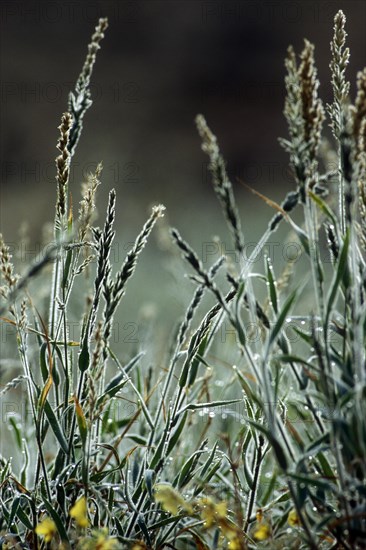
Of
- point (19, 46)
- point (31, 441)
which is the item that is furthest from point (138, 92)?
point (31, 441)

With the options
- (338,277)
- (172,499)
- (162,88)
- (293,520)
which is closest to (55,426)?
(172,499)

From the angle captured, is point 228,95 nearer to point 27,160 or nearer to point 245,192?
point 245,192

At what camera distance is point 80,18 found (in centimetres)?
858

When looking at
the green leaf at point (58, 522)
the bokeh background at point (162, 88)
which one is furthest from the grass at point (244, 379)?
the bokeh background at point (162, 88)

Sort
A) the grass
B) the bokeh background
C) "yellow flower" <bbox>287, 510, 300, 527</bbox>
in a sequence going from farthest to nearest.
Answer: the bokeh background
"yellow flower" <bbox>287, 510, 300, 527</bbox>
the grass

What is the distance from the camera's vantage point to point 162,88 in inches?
335

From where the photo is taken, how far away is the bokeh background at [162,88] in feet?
24.4

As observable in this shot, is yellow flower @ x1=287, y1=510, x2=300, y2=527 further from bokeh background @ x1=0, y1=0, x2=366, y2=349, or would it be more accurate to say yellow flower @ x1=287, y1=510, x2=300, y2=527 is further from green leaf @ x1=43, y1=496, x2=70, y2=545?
bokeh background @ x1=0, y1=0, x2=366, y2=349

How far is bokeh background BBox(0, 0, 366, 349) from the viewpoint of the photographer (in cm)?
743

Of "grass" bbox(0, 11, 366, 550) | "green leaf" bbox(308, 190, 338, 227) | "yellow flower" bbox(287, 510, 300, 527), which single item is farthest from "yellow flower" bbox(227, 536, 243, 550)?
"green leaf" bbox(308, 190, 338, 227)

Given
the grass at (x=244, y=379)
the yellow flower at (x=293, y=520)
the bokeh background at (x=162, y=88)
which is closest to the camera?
the grass at (x=244, y=379)

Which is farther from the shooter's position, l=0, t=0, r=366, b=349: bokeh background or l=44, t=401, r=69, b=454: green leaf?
l=0, t=0, r=366, b=349: bokeh background

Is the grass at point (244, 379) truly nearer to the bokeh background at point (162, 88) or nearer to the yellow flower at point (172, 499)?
the yellow flower at point (172, 499)

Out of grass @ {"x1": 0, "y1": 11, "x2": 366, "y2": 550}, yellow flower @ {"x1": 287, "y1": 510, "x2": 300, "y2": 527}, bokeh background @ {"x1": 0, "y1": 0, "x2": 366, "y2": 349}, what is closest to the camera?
grass @ {"x1": 0, "y1": 11, "x2": 366, "y2": 550}
